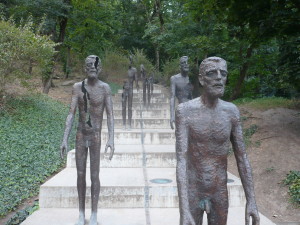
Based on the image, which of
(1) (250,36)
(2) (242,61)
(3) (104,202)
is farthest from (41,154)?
(2) (242,61)

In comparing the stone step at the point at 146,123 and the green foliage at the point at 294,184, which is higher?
the stone step at the point at 146,123

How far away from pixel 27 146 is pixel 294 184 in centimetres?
649

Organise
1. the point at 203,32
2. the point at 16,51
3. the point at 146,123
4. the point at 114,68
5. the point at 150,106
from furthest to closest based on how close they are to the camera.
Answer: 1. the point at 114,68
2. the point at 203,32
3. the point at 150,106
4. the point at 146,123
5. the point at 16,51

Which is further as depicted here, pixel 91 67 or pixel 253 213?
pixel 91 67

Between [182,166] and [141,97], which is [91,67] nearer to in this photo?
[182,166]

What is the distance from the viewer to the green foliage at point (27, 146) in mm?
6410

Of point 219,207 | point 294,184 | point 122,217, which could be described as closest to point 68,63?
point 294,184

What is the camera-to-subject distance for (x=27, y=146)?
335 inches

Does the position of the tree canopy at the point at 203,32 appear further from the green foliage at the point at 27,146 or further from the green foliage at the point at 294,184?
the green foliage at the point at 27,146

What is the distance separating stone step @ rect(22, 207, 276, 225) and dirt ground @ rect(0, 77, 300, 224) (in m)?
1.38

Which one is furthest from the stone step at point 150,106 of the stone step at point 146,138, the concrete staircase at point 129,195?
the concrete staircase at point 129,195

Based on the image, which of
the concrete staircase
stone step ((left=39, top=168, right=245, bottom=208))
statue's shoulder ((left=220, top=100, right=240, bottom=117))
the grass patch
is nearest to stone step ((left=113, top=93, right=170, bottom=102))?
the grass patch

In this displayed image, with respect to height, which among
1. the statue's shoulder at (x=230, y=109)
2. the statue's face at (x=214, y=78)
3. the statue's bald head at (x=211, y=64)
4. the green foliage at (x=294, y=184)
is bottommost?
the green foliage at (x=294, y=184)

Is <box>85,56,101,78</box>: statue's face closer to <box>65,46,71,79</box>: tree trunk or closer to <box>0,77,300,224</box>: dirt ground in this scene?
<box>0,77,300,224</box>: dirt ground
